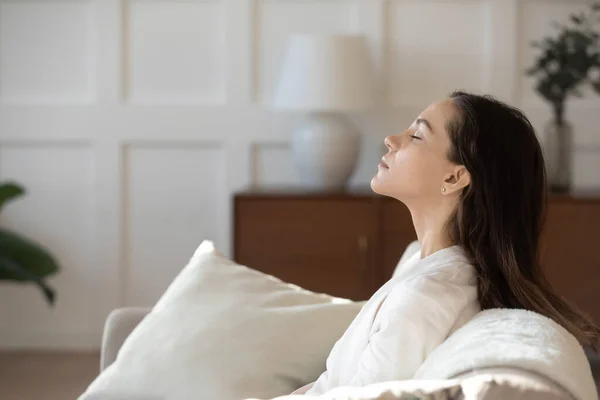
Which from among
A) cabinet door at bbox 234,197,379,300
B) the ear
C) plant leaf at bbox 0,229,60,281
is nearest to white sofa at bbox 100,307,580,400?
the ear

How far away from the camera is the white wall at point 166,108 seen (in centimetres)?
410

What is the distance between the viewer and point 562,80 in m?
3.69

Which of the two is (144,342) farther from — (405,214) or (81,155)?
(81,155)

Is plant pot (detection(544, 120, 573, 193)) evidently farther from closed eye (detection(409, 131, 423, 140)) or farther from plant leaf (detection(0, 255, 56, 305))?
closed eye (detection(409, 131, 423, 140))

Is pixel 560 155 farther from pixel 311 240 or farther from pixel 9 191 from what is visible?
pixel 9 191

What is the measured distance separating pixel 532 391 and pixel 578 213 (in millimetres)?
2575

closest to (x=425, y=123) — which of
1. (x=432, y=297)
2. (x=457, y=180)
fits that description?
(x=457, y=180)

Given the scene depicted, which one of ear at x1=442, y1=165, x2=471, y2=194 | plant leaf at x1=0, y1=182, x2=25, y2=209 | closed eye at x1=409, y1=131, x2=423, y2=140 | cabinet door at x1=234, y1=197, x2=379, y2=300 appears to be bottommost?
cabinet door at x1=234, y1=197, x2=379, y2=300

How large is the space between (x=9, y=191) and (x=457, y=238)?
258 cm

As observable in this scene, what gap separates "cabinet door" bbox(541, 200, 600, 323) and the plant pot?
0.16 meters

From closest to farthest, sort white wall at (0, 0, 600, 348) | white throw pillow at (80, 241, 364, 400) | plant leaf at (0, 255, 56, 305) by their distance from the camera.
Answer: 1. white throw pillow at (80, 241, 364, 400)
2. plant leaf at (0, 255, 56, 305)
3. white wall at (0, 0, 600, 348)

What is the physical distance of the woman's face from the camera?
170 centimetres

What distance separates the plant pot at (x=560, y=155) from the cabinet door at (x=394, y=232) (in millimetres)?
577

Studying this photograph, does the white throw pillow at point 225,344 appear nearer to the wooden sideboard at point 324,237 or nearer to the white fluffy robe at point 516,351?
the white fluffy robe at point 516,351
